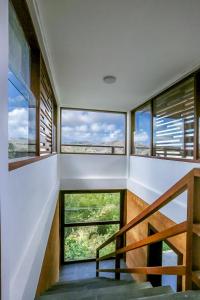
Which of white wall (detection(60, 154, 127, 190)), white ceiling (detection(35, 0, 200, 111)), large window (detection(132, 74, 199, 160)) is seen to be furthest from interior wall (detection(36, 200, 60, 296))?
white ceiling (detection(35, 0, 200, 111))

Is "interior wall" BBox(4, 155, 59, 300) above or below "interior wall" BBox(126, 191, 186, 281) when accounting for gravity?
above

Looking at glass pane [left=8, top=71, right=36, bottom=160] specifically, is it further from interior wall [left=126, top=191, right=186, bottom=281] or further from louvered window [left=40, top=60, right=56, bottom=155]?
interior wall [left=126, top=191, right=186, bottom=281]

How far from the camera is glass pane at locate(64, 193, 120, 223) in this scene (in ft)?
16.6

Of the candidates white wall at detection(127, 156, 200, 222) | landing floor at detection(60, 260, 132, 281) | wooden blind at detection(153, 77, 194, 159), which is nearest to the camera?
white wall at detection(127, 156, 200, 222)

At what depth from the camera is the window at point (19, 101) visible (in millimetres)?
1341

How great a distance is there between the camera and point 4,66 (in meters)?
0.88

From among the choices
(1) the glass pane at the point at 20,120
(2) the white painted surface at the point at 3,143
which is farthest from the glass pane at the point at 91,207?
(2) the white painted surface at the point at 3,143

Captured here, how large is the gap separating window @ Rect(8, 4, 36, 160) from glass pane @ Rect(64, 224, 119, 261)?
3.76m

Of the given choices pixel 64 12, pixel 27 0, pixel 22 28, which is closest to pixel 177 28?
pixel 64 12

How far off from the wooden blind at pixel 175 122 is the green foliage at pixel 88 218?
2122mm

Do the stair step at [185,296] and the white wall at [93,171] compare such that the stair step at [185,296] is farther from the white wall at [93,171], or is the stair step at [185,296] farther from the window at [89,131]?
the window at [89,131]

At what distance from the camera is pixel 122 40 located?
79.4 inches

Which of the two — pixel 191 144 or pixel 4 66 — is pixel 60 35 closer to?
pixel 4 66

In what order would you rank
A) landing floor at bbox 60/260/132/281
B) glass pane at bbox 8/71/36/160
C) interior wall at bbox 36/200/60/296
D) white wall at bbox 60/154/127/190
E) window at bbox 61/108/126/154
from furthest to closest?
1. window at bbox 61/108/126/154
2. white wall at bbox 60/154/127/190
3. landing floor at bbox 60/260/132/281
4. interior wall at bbox 36/200/60/296
5. glass pane at bbox 8/71/36/160
